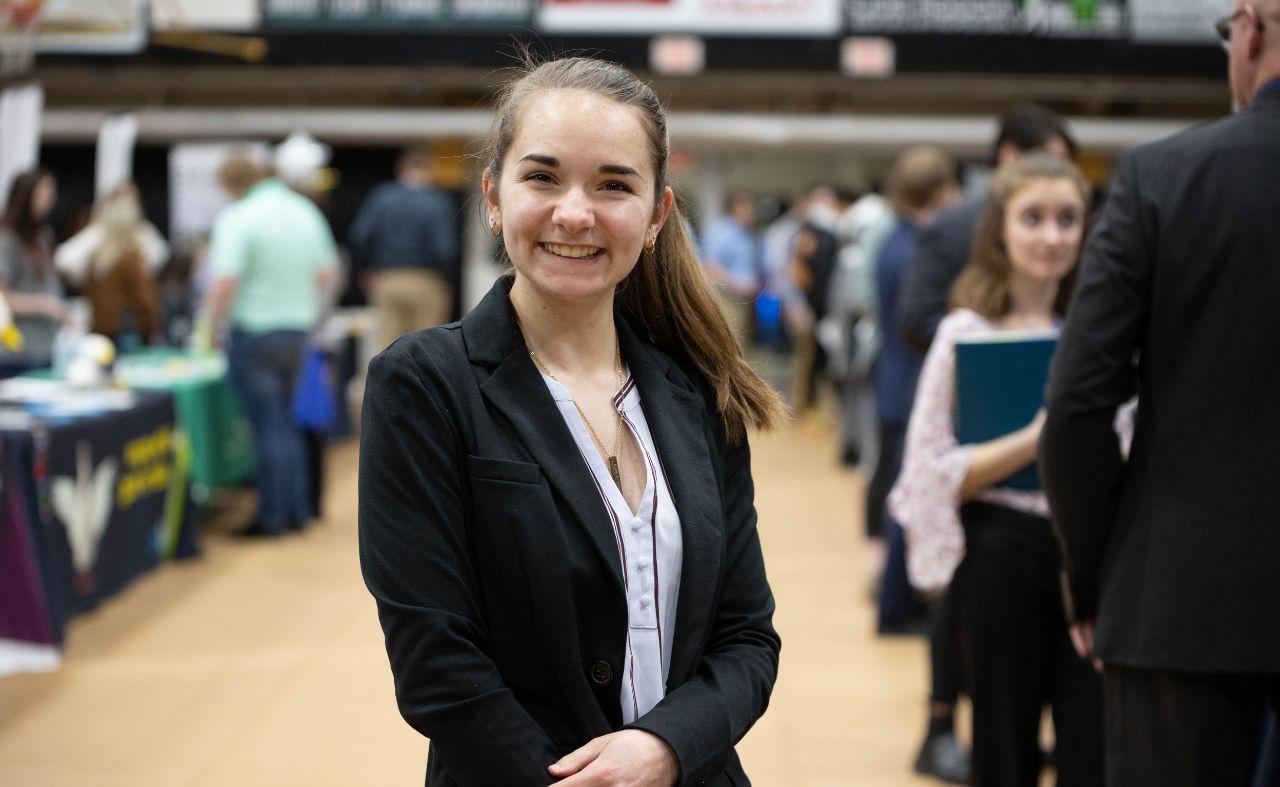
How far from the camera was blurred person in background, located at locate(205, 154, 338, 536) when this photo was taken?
616 cm

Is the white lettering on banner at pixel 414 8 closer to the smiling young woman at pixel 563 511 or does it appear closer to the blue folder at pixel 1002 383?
the blue folder at pixel 1002 383

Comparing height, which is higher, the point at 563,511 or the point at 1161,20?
the point at 1161,20

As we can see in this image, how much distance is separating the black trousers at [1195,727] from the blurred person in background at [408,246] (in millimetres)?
7311

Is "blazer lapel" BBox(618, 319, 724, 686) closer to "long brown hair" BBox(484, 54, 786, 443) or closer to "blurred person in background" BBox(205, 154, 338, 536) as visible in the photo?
"long brown hair" BBox(484, 54, 786, 443)

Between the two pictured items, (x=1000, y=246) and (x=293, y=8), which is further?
(x=293, y=8)

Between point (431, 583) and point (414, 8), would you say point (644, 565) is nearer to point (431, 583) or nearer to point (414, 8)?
point (431, 583)

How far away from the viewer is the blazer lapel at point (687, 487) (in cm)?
142

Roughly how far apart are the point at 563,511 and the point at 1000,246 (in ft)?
5.39

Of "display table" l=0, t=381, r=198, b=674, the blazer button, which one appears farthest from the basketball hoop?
the blazer button

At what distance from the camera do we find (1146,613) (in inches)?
72.5

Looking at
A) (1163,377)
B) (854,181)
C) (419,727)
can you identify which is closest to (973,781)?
(1163,377)

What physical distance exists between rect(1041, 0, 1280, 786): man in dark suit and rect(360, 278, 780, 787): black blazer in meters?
0.70

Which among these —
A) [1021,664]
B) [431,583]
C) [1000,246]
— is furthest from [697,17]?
[431,583]

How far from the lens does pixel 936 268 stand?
12.1ft
